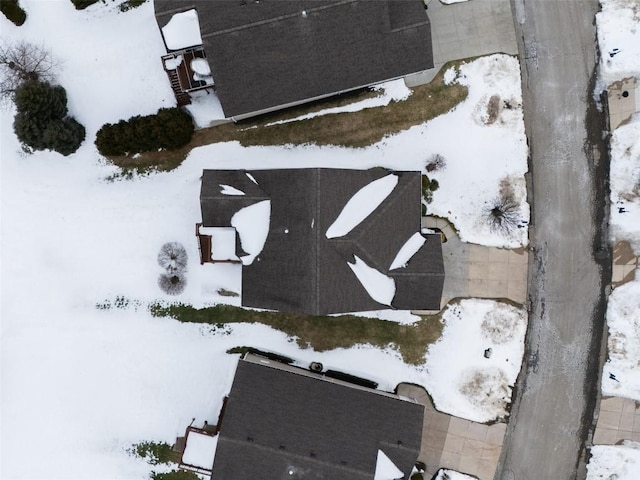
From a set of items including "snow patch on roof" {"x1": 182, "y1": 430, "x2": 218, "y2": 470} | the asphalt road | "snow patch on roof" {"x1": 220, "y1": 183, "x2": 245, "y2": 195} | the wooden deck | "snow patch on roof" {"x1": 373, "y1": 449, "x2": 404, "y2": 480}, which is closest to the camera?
"snow patch on roof" {"x1": 373, "y1": 449, "x2": 404, "y2": 480}

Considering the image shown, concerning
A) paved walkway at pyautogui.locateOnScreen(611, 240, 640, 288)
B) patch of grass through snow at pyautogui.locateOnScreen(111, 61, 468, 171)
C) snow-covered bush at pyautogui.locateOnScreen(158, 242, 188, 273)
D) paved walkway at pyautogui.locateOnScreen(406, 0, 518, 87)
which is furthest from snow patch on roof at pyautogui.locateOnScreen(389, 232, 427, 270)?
paved walkway at pyautogui.locateOnScreen(611, 240, 640, 288)

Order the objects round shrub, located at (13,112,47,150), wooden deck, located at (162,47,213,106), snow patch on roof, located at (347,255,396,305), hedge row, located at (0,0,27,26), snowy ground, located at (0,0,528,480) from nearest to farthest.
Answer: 1. snow patch on roof, located at (347,255,396,305)
2. wooden deck, located at (162,47,213,106)
3. round shrub, located at (13,112,47,150)
4. hedge row, located at (0,0,27,26)
5. snowy ground, located at (0,0,528,480)

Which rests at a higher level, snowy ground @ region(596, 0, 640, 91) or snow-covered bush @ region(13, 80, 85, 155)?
snowy ground @ region(596, 0, 640, 91)

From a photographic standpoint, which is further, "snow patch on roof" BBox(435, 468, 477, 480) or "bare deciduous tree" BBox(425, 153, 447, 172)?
"snow patch on roof" BBox(435, 468, 477, 480)

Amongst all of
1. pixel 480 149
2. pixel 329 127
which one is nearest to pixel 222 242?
pixel 329 127

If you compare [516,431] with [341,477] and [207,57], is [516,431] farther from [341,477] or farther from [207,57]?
[207,57]

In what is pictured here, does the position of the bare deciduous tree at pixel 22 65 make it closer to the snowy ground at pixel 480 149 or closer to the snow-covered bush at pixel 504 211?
the snowy ground at pixel 480 149

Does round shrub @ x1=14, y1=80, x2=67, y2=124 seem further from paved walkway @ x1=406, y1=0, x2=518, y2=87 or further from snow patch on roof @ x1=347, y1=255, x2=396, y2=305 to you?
paved walkway @ x1=406, y1=0, x2=518, y2=87

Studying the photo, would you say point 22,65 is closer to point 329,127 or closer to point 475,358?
point 329,127
